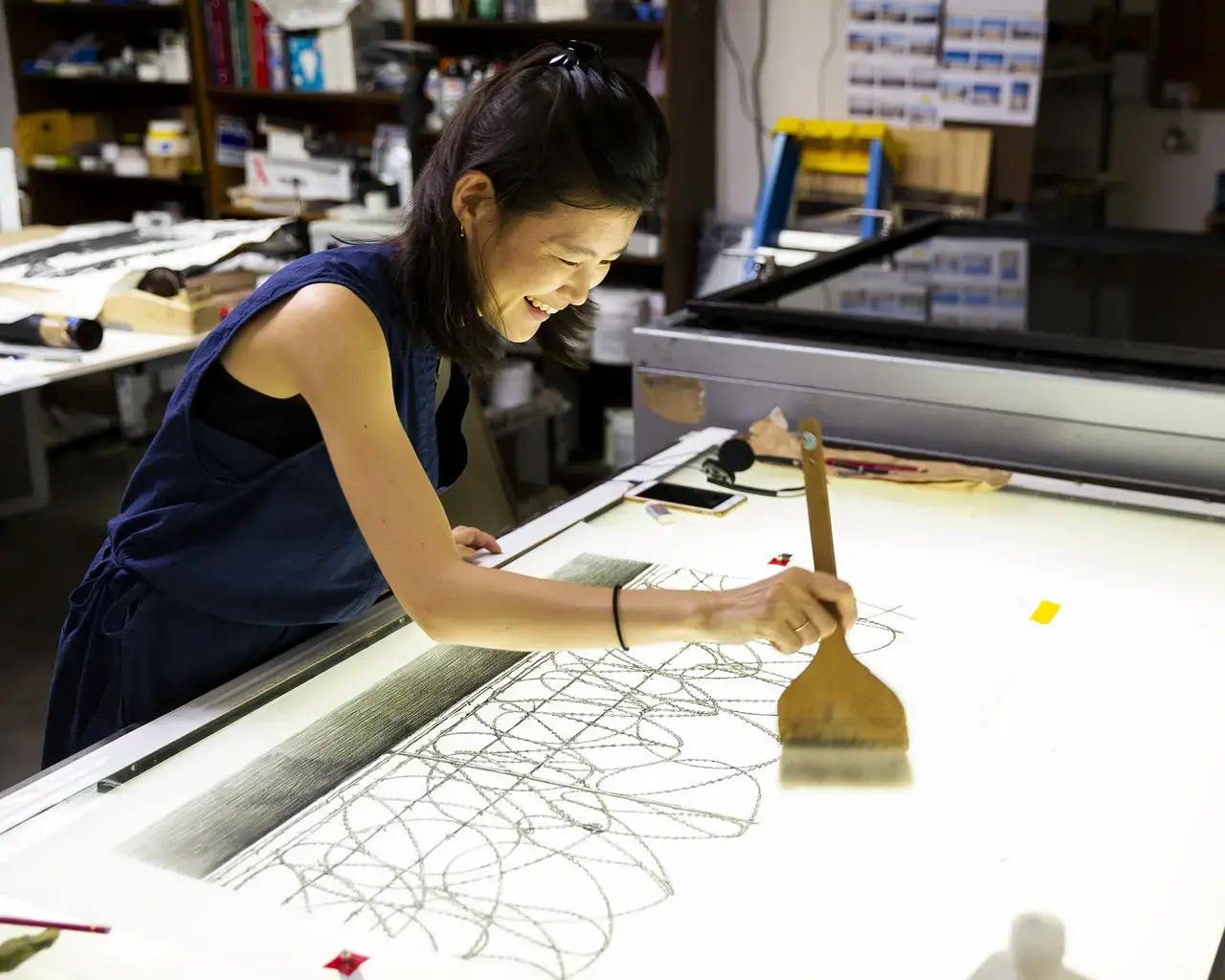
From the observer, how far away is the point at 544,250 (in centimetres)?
101

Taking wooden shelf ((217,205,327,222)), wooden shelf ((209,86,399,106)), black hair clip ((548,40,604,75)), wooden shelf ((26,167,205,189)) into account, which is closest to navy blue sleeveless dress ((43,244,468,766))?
black hair clip ((548,40,604,75))

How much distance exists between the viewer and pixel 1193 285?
2178mm

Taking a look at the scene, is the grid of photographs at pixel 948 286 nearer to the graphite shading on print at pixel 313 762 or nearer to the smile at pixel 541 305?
the smile at pixel 541 305

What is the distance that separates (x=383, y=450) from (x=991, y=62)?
8.62ft

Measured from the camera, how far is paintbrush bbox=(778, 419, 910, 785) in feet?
3.33

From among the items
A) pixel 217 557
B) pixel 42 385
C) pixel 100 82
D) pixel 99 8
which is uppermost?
pixel 99 8

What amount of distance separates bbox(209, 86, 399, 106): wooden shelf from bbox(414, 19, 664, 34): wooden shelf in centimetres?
24

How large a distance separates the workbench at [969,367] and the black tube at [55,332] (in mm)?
1201

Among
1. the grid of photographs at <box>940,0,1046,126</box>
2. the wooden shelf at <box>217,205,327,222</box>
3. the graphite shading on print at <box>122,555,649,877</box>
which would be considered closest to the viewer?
the graphite shading on print at <box>122,555,649,877</box>

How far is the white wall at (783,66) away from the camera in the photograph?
11.0ft

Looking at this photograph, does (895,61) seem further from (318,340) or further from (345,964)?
(345,964)

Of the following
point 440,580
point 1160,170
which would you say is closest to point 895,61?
point 1160,170

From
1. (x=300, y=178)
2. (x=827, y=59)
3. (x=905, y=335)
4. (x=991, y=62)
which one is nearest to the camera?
(x=905, y=335)

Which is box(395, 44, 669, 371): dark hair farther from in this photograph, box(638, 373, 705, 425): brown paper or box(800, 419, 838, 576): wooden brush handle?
box(638, 373, 705, 425): brown paper
